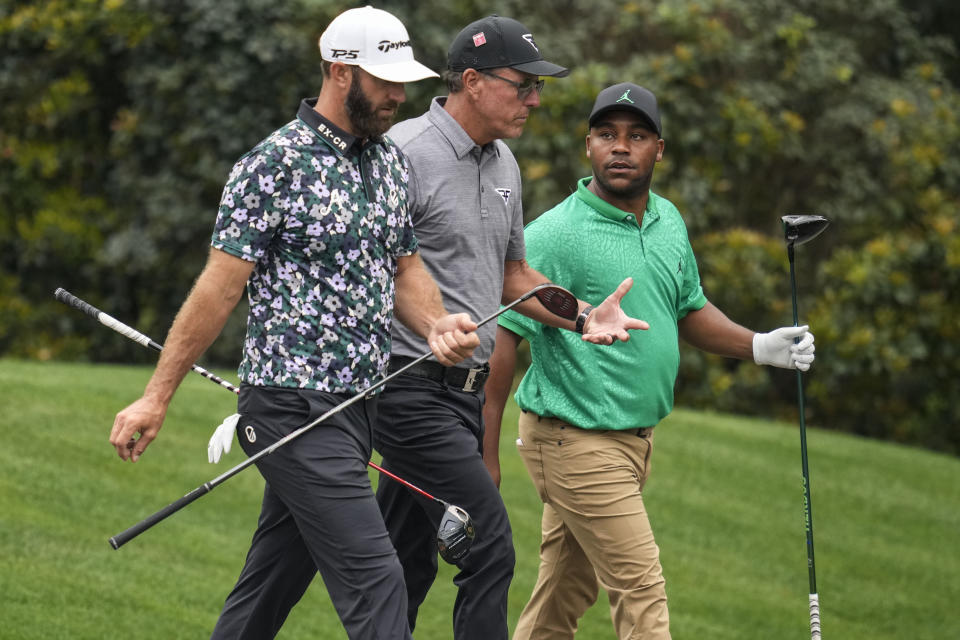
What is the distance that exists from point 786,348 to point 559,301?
1.07 metres

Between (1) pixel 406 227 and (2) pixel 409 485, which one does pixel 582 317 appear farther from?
(2) pixel 409 485

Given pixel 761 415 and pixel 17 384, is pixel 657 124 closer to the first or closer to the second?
pixel 17 384

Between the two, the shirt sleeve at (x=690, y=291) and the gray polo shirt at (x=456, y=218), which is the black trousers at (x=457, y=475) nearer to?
the gray polo shirt at (x=456, y=218)

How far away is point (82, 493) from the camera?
8.29 m

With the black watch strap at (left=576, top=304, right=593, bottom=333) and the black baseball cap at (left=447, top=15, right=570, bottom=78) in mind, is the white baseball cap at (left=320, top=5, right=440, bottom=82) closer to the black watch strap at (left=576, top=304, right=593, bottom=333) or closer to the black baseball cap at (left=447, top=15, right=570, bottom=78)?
the black baseball cap at (left=447, top=15, right=570, bottom=78)

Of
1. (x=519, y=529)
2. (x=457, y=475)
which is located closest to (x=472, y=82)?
(x=457, y=475)

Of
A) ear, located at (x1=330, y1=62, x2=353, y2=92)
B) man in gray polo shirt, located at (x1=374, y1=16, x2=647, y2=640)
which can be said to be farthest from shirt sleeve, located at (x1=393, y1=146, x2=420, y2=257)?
ear, located at (x1=330, y1=62, x2=353, y2=92)

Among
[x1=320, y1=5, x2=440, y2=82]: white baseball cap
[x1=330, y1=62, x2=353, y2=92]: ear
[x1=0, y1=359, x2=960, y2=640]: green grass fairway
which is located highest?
[x1=320, y1=5, x2=440, y2=82]: white baseball cap

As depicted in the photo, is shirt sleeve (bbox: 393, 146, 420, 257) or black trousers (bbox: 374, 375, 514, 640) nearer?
shirt sleeve (bbox: 393, 146, 420, 257)

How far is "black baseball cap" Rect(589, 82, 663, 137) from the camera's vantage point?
17.3 ft

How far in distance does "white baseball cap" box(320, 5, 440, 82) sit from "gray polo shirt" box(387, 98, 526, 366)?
71cm

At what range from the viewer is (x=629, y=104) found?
5262mm

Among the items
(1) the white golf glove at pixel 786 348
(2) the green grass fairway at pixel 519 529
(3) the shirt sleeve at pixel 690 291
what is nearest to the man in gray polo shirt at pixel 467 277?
(3) the shirt sleeve at pixel 690 291

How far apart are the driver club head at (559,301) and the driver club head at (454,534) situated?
2.40ft
